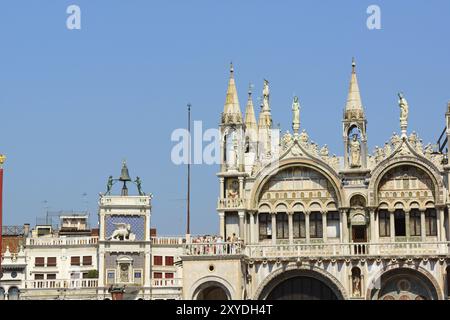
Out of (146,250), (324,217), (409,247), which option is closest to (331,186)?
(324,217)

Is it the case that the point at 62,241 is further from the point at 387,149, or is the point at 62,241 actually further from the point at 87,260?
the point at 387,149

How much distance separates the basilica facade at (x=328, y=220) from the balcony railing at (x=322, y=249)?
6 centimetres

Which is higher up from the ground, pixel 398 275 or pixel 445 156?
pixel 445 156

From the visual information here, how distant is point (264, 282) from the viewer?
6406cm

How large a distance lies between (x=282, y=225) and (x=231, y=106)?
780cm

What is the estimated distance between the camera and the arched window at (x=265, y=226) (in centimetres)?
6606

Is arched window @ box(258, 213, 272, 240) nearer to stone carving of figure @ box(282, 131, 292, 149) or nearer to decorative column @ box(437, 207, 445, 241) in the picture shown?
stone carving of figure @ box(282, 131, 292, 149)

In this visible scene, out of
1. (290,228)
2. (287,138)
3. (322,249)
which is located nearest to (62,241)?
(290,228)

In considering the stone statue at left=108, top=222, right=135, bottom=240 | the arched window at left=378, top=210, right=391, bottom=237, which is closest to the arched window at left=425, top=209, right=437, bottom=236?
the arched window at left=378, top=210, right=391, bottom=237

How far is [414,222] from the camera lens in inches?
2530

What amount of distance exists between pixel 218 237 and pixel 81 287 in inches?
609

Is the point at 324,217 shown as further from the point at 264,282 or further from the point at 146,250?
the point at 146,250
